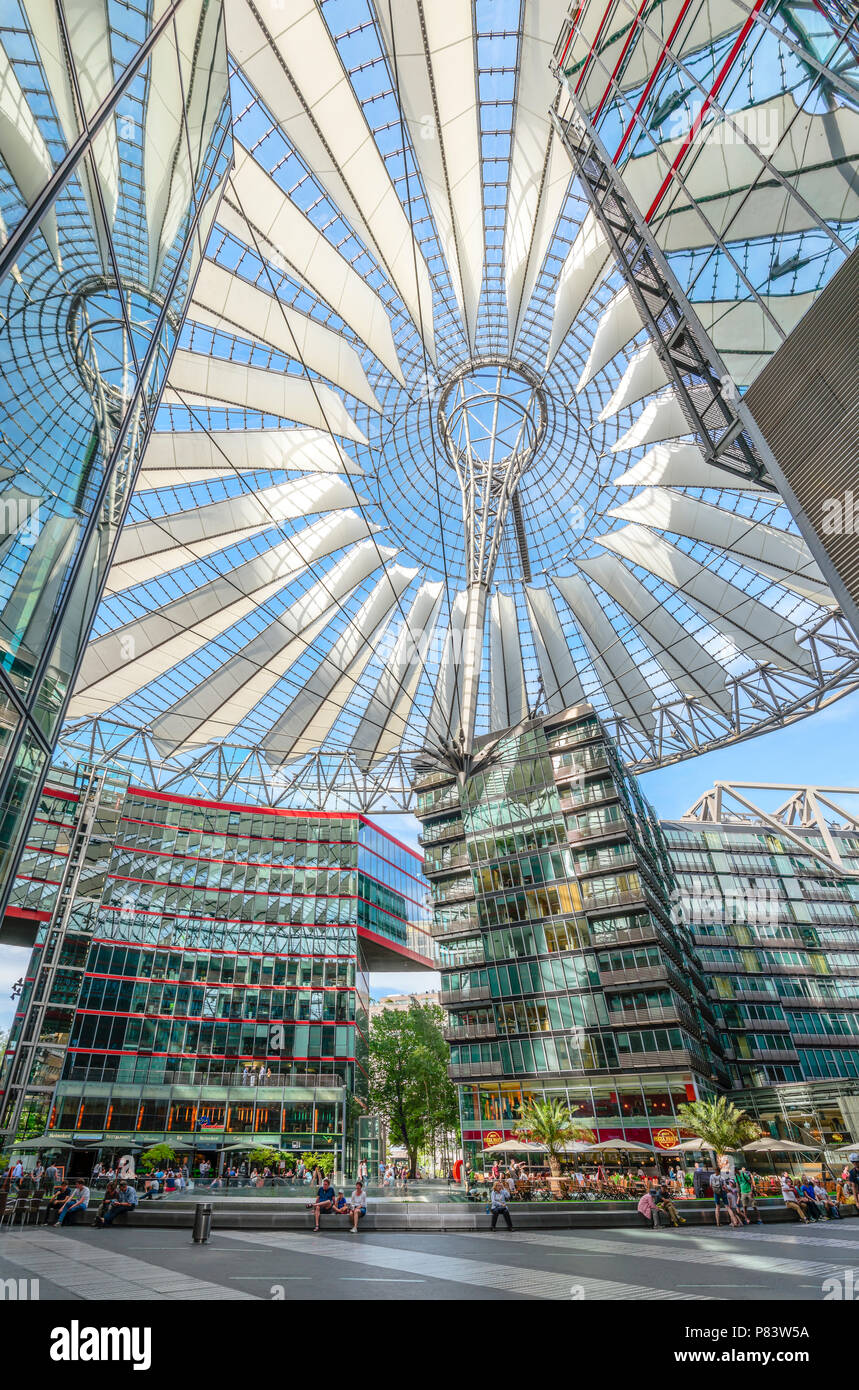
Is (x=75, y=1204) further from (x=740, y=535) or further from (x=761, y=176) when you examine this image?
(x=740, y=535)

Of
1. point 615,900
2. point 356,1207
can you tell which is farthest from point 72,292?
point 615,900

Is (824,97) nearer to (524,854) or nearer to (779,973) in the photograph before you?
(524,854)

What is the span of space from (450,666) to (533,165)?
2652 cm

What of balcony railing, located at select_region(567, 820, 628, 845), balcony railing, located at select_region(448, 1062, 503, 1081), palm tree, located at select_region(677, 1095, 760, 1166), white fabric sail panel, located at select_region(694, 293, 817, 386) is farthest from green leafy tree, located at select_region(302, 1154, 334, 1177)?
white fabric sail panel, located at select_region(694, 293, 817, 386)

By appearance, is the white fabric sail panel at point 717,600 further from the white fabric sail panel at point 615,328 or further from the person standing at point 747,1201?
the person standing at point 747,1201

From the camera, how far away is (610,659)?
43156 mm

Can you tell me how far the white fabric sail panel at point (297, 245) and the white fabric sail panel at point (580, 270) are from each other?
707cm

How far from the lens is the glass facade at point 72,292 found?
25.3 feet

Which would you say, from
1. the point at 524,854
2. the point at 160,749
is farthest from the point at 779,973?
the point at 160,749

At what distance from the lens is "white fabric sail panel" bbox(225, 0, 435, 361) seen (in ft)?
63.1

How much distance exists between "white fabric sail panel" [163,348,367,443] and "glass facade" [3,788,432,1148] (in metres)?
40.2

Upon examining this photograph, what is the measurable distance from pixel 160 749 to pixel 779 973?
59.7m

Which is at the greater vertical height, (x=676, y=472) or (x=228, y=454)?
(x=228, y=454)

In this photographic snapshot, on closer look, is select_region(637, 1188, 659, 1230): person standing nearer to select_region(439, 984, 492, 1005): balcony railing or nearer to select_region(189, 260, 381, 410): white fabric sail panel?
select_region(189, 260, 381, 410): white fabric sail panel
